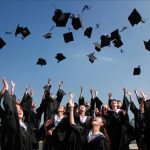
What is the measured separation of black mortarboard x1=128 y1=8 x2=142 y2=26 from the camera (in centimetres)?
1022

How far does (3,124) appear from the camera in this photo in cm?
694

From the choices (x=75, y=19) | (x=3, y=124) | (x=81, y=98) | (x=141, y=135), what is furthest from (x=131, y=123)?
(x=3, y=124)

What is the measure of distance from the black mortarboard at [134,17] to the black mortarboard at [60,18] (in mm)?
1820

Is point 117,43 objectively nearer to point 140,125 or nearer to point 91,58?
point 91,58

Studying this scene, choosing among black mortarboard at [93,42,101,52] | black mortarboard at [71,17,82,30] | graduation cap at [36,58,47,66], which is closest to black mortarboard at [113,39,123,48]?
black mortarboard at [93,42,101,52]

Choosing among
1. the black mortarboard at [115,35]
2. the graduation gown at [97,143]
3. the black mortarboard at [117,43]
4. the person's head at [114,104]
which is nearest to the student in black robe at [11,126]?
the graduation gown at [97,143]

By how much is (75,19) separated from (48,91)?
7.32 ft

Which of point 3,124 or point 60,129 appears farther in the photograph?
point 60,129

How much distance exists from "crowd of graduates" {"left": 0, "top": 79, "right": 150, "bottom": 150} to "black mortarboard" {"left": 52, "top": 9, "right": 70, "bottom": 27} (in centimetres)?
177

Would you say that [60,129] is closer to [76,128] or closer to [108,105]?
[76,128]

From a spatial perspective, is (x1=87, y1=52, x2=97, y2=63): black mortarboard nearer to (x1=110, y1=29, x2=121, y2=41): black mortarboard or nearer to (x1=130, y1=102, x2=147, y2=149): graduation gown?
(x1=110, y1=29, x2=121, y2=41): black mortarboard

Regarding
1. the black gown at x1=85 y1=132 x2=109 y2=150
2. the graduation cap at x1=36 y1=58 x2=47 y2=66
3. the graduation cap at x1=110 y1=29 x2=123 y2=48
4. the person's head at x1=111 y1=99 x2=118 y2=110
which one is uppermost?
the graduation cap at x1=110 y1=29 x2=123 y2=48

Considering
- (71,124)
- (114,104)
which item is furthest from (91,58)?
(71,124)

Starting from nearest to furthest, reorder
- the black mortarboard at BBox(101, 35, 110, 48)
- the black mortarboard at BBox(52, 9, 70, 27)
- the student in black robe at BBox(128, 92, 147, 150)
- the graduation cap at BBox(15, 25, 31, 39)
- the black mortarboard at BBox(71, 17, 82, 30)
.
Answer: the student in black robe at BBox(128, 92, 147, 150) < the black mortarboard at BBox(52, 9, 70, 27) < the black mortarboard at BBox(71, 17, 82, 30) < the graduation cap at BBox(15, 25, 31, 39) < the black mortarboard at BBox(101, 35, 110, 48)
